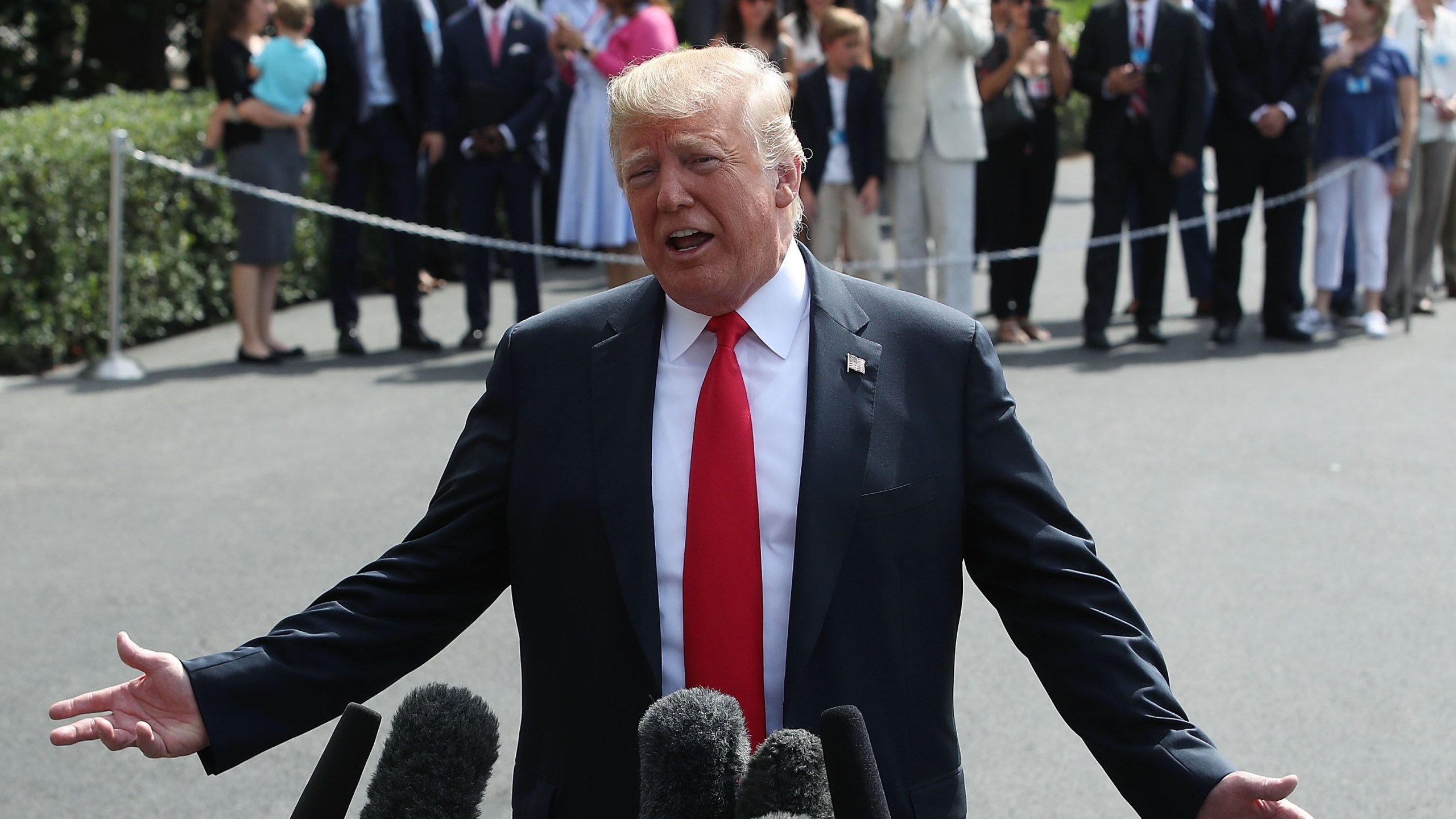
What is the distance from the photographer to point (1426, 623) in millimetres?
5867

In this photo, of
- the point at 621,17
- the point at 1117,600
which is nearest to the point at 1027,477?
the point at 1117,600

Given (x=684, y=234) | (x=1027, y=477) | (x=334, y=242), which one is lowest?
(x=334, y=242)

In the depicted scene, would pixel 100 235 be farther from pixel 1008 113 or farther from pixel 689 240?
pixel 689 240

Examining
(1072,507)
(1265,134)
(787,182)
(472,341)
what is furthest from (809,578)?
(1265,134)

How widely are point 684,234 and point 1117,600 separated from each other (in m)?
0.86

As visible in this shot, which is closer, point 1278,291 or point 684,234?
point 684,234

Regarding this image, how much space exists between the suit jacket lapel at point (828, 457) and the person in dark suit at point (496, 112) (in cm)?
815

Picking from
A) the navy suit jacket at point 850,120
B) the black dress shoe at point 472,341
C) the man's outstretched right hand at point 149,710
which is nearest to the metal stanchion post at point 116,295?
the black dress shoe at point 472,341

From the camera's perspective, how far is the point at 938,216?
426 inches

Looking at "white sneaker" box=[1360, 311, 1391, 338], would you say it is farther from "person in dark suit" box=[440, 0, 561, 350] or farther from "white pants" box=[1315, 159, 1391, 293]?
"person in dark suit" box=[440, 0, 561, 350]

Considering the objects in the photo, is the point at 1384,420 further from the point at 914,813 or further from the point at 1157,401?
the point at 914,813

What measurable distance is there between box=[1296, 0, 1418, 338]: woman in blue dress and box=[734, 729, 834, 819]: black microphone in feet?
32.8

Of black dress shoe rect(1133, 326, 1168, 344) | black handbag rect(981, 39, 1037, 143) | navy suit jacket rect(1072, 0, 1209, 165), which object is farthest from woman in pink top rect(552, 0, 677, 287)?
black dress shoe rect(1133, 326, 1168, 344)

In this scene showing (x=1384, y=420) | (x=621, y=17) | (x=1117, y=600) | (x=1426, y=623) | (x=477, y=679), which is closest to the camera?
(x=1117, y=600)
